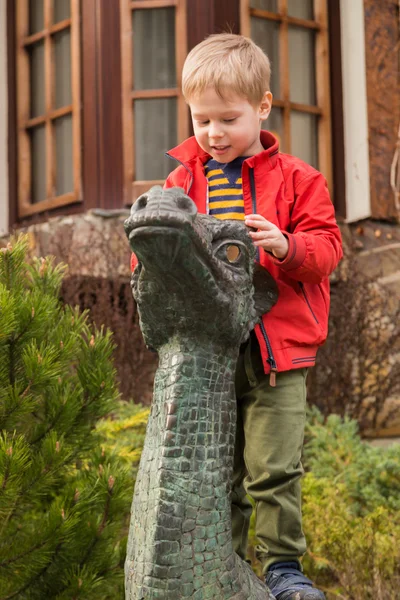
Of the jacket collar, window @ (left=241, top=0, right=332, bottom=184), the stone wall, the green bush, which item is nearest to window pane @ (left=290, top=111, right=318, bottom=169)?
window @ (left=241, top=0, right=332, bottom=184)

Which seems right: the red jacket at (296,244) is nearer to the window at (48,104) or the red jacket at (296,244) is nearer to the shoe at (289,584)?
the shoe at (289,584)

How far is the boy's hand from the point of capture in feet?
6.26

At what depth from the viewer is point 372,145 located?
6211mm

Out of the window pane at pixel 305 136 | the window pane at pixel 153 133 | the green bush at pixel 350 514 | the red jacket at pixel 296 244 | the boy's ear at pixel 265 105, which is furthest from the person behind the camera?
the window pane at pixel 305 136

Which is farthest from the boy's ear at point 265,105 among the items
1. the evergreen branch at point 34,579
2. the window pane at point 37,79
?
the window pane at point 37,79

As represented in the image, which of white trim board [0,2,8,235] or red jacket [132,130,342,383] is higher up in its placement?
white trim board [0,2,8,235]

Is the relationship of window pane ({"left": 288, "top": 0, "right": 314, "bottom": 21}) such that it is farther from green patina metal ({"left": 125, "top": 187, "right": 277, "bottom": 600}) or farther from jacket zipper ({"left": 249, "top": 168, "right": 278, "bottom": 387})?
green patina metal ({"left": 125, "top": 187, "right": 277, "bottom": 600})

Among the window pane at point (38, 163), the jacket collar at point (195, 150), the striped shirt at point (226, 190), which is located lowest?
the striped shirt at point (226, 190)

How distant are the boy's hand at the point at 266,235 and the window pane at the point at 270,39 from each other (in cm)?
471

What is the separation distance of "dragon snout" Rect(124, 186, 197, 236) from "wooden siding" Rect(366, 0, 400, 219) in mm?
4744

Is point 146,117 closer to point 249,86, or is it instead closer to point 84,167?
point 84,167

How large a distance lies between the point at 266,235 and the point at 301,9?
5.22 m

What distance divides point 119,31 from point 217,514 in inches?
201

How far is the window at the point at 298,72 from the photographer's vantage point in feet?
21.1
